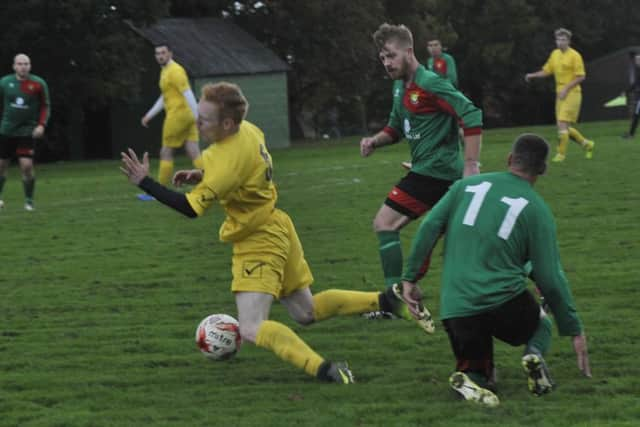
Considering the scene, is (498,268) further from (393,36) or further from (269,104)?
(269,104)

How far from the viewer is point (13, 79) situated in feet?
57.5

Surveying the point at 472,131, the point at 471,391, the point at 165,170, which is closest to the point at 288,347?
the point at 471,391

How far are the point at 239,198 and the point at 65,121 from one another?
39.7 m

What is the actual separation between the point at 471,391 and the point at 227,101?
1980 mm

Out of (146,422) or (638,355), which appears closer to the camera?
(146,422)

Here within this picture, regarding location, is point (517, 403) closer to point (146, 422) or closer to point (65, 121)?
point (146, 422)

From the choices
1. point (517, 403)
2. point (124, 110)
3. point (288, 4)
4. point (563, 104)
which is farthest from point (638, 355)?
point (288, 4)

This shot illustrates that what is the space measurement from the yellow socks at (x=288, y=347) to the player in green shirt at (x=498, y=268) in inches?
32.0

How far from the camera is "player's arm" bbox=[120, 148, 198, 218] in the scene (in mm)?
6215

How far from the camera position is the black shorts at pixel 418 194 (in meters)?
8.28

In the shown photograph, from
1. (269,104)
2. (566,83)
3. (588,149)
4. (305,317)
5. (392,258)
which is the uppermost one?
(305,317)

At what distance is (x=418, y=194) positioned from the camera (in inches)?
326

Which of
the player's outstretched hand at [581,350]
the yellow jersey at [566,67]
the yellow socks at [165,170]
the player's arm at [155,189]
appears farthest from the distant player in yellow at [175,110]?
the player's outstretched hand at [581,350]

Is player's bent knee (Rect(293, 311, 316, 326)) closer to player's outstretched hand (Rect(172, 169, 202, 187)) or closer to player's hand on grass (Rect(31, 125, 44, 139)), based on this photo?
player's outstretched hand (Rect(172, 169, 202, 187))
